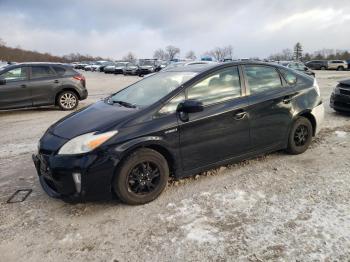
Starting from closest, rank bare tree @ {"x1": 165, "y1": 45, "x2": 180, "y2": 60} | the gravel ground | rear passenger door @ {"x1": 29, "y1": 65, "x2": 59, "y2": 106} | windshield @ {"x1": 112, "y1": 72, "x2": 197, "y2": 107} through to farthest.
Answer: the gravel ground < windshield @ {"x1": 112, "y1": 72, "x2": 197, "y2": 107} < rear passenger door @ {"x1": 29, "y1": 65, "x2": 59, "y2": 106} < bare tree @ {"x1": 165, "y1": 45, "x2": 180, "y2": 60}

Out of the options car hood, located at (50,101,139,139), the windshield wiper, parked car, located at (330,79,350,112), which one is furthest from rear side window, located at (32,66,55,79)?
parked car, located at (330,79,350,112)

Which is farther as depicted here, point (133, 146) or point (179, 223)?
point (133, 146)

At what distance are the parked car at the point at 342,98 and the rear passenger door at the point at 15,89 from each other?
8.58m

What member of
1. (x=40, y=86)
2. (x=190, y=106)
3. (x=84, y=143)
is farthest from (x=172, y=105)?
(x=40, y=86)

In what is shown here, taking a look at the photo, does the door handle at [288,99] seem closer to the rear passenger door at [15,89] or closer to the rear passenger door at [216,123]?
the rear passenger door at [216,123]

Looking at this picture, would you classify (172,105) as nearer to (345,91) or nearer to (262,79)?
(262,79)

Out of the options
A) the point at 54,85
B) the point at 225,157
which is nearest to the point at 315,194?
the point at 225,157

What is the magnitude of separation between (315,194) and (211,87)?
1.80 meters

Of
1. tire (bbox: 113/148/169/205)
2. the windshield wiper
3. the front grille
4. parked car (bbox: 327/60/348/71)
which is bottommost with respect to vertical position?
tire (bbox: 113/148/169/205)

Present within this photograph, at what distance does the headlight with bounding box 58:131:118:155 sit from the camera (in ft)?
11.7

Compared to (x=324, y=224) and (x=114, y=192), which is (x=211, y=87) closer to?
(x=114, y=192)

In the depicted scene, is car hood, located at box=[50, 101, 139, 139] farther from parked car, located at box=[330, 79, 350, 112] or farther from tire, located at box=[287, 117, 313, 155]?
parked car, located at box=[330, 79, 350, 112]

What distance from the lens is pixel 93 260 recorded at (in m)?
2.92

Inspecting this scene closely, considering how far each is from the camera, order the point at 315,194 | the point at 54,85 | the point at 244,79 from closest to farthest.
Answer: the point at 315,194
the point at 244,79
the point at 54,85
